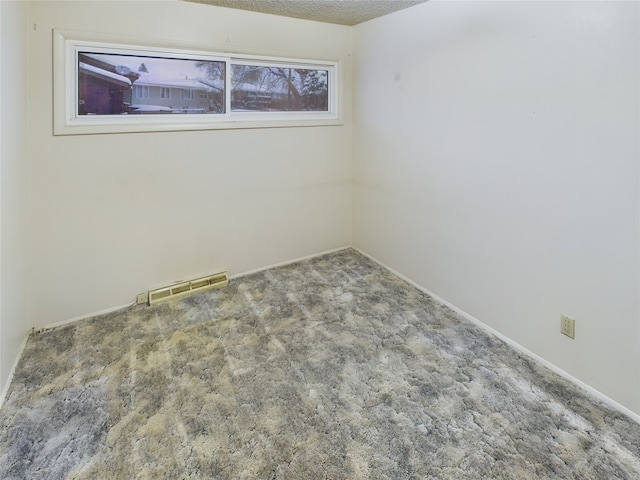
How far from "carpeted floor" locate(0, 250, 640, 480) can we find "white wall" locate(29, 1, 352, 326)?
1.46 feet

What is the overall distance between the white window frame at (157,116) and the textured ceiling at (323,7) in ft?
1.13

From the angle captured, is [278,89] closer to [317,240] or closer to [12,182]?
[317,240]

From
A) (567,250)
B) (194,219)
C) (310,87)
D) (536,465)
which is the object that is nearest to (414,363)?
(536,465)

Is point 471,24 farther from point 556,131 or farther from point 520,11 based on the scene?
point 556,131

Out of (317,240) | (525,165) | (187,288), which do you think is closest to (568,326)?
(525,165)

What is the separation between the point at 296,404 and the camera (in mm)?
1924

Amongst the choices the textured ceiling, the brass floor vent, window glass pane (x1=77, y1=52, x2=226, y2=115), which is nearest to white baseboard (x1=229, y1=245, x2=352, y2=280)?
the brass floor vent

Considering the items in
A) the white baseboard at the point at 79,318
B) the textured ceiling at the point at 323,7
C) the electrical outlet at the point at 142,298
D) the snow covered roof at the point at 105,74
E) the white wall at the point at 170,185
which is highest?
the textured ceiling at the point at 323,7

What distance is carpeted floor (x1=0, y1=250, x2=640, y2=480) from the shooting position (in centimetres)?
159

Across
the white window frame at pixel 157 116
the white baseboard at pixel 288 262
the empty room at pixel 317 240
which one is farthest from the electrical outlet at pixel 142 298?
the white window frame at pixel 157 116

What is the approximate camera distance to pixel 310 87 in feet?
12.0

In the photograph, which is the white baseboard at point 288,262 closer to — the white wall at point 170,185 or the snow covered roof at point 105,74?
the white wall at point 170,185

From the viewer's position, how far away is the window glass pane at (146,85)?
2598 millimetres

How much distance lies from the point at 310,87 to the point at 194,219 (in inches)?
64.9
